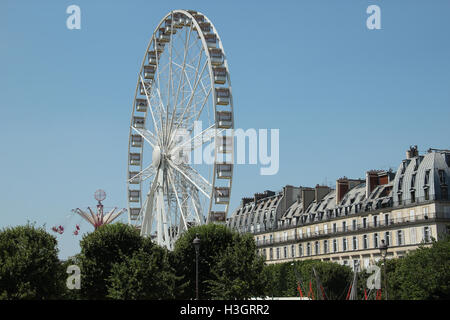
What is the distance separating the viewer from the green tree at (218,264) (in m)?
40.4

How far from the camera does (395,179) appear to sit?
74062mm

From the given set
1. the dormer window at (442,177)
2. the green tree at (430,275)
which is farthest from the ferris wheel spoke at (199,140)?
the dormer window at (442,177)

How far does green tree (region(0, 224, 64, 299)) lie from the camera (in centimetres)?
3297

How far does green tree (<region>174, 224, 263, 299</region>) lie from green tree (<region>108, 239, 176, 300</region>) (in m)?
1.62

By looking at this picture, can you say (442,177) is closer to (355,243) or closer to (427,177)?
(427,177)

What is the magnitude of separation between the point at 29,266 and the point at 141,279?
6.43 m

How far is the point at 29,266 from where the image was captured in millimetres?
33594

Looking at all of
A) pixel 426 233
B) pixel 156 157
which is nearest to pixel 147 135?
pixel 156 157

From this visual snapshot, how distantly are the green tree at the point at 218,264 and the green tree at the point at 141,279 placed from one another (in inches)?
63.9

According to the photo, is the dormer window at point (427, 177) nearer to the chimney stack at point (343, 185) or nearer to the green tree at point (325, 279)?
the green tree at point (325, 279)

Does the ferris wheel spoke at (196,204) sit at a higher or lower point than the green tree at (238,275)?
higher

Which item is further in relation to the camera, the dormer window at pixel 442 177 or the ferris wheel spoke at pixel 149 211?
the dormer window at pixel 442 177
